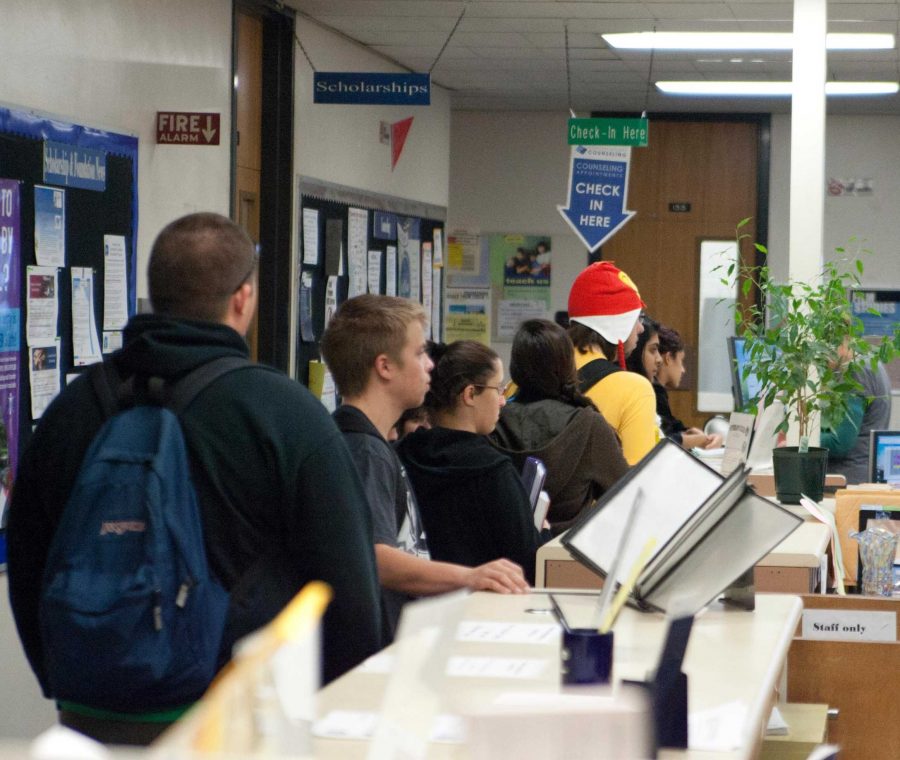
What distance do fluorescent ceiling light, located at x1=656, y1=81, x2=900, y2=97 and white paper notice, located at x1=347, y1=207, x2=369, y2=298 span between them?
2.65 meters

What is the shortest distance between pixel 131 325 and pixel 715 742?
110cm

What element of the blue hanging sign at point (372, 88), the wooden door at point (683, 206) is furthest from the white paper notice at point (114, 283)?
the wooden door at point (683, 206)

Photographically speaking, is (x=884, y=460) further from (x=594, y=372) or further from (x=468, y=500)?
(x=468, y=500)

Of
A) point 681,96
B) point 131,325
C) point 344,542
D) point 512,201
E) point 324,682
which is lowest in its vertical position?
point 324,682

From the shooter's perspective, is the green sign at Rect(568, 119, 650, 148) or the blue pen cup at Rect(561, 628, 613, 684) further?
the green sign at Rect(568, 119, 650, 148)

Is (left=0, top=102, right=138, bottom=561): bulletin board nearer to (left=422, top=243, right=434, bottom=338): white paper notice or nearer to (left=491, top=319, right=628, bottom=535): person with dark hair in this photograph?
(left=491, top=319, right=628, bottom=535): person with dark hair

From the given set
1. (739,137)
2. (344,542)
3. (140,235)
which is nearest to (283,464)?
(344,542)

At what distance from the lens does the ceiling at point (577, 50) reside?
7461 mm

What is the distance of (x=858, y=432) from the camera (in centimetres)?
Answer: 559

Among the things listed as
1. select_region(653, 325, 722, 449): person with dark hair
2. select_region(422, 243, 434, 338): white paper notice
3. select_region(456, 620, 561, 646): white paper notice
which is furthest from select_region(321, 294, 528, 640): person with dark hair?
select_region(422, 243, 434, 338): white paper notice

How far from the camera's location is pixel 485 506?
3432mm

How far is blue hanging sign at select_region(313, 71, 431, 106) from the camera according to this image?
711cm

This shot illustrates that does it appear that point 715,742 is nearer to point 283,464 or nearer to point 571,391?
point 283,464

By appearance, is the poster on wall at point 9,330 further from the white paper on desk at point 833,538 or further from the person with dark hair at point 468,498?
the white paper on desk at point 833,538
